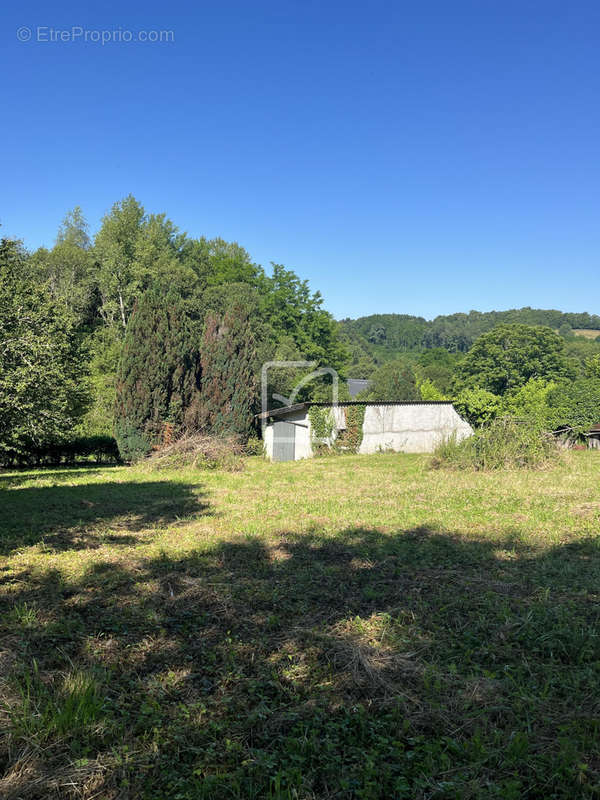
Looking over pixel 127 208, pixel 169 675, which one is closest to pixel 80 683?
pixel 169 675

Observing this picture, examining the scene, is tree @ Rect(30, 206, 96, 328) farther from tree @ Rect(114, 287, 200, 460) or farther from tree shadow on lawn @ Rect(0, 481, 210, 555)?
tree shadow on lawn @ Rect(0, 481, 210, 555)

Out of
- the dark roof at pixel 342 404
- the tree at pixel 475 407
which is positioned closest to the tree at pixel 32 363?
the dark roof at pixel 342 404

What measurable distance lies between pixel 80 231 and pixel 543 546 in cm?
4838

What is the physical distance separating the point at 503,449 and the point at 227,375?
13097mm

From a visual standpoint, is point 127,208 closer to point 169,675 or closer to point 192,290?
point 192,290

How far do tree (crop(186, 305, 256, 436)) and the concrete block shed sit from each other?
5.87ft

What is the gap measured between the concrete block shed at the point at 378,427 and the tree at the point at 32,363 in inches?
379

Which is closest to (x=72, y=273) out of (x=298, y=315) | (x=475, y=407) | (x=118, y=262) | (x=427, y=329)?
(x=118, y=262)

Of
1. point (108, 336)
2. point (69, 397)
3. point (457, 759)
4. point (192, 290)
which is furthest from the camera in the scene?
point (192, 290)

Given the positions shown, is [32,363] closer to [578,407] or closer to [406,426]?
[406,426]

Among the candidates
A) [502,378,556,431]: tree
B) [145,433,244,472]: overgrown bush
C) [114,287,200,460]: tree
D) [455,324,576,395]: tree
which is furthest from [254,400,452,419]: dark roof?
[455,324,576,395]: tree

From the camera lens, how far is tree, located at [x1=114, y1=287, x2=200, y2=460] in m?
20.8

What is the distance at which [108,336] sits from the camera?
34.6 m

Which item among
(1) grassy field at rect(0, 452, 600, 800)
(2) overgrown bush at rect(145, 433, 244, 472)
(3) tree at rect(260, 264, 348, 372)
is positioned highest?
(3) tree at rect(260, 264, 348, 372)
